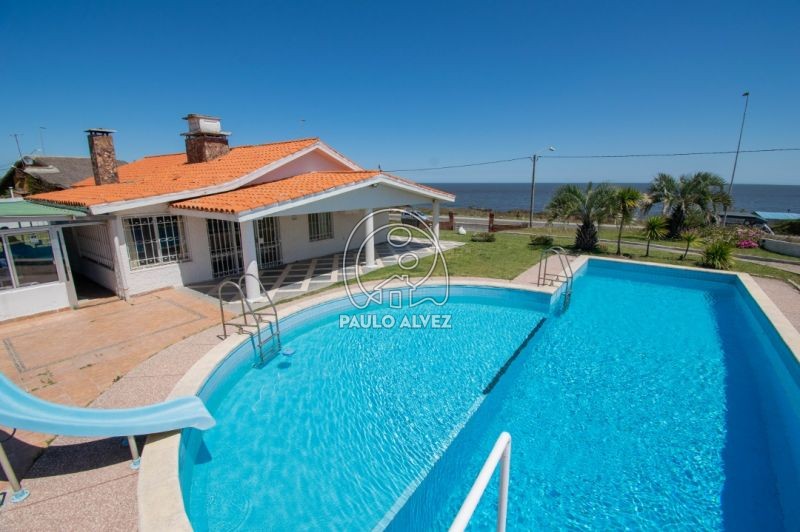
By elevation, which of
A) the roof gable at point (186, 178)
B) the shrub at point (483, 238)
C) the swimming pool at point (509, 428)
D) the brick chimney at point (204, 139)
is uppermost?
the brick chimney at point (204, 139)

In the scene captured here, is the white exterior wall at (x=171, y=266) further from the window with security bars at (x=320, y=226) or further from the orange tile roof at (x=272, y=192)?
the window with security bars at (x=320, y=226)

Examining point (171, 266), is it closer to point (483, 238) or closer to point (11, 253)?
point (11, 253)

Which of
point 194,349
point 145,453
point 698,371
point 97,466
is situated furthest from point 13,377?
point 698,371

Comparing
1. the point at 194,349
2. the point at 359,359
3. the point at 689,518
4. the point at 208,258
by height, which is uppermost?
the point at 208,258

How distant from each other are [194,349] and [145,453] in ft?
11.3

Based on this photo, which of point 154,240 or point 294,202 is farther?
point 154,240

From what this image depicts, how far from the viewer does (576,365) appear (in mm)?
8773

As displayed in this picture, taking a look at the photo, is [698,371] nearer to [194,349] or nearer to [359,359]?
[359,359]

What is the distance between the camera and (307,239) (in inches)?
670

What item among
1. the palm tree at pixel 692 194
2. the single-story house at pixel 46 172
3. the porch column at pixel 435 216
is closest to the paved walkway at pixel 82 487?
the porch column at pixel 435 216

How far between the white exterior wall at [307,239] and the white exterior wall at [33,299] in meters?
7.37

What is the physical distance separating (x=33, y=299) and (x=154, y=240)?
3.38 m

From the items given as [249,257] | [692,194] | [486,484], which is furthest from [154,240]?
[692,194]

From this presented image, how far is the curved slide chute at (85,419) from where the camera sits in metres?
4.30
